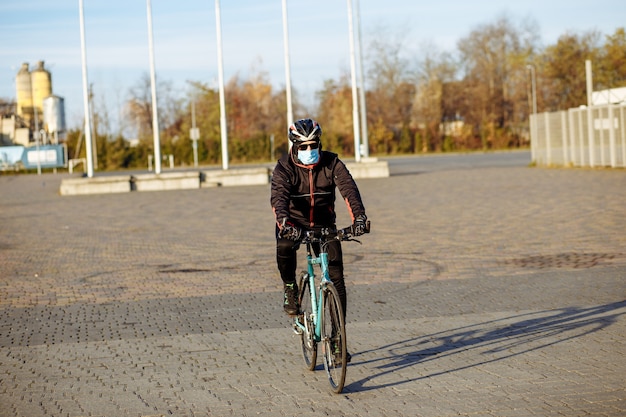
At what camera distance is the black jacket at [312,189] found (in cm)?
645

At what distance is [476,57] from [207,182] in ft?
177

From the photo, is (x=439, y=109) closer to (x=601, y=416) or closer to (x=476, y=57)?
(x=476, y=57)

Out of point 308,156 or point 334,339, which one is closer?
point 334,339

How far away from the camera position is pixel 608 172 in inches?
1299

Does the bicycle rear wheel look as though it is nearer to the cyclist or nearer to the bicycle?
the bicycle

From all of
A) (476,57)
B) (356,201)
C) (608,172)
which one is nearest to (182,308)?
(356,201)

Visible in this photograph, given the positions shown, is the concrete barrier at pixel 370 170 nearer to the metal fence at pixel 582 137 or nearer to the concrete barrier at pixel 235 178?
the concrete barrier at pixel 235 178

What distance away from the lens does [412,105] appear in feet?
292

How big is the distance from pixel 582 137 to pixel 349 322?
100 ft

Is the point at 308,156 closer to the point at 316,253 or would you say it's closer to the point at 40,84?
the point at 316,253

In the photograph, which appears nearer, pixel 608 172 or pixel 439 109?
pixel 608 172

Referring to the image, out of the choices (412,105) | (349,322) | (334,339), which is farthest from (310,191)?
(412,105)

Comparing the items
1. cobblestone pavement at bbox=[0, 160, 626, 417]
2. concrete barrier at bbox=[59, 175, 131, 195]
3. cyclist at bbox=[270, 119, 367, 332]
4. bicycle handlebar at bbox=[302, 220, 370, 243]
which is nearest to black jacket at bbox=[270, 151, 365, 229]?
cyclist at bbox=[270, 119, 367, 332]

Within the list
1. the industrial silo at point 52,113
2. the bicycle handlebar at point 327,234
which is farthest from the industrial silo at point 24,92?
the bicycle handlebar at point 327,234
